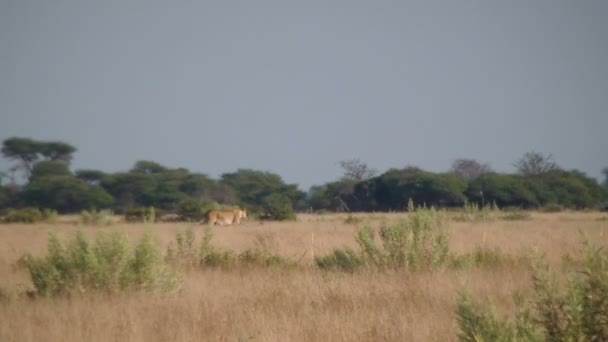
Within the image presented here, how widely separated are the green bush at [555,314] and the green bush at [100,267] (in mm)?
6499

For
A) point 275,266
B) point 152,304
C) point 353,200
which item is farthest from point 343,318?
point 353,200

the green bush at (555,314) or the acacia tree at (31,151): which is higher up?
the acacia tree at (31,151)

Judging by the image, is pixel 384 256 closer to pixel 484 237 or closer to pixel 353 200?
pixel 484 237

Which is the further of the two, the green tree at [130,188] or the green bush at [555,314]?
the green tree at [130,188]

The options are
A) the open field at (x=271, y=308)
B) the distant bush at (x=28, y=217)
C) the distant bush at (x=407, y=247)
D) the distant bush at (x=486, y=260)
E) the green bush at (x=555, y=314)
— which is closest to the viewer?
the green bush at (x=555, y=314)

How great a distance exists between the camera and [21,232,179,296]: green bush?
10516mm

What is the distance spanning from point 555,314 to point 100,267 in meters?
7.18

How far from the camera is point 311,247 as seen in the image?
17547 millimetres

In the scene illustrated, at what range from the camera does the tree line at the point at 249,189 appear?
Answer: 52.7m

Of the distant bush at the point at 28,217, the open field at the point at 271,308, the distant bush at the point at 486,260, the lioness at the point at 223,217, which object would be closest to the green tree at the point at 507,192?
the lioness at the point at 223,217

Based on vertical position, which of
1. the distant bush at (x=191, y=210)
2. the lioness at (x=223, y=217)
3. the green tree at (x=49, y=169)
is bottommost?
the lioness at (x=223, y=217)

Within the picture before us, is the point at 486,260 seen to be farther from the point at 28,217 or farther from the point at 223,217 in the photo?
the point at 28,217

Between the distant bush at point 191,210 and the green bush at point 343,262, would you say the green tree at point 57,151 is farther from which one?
the green bush at point 343,262

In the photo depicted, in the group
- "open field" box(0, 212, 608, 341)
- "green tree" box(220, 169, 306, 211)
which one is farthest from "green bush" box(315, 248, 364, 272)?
"green tree" box(220, 169, 306, 211)
